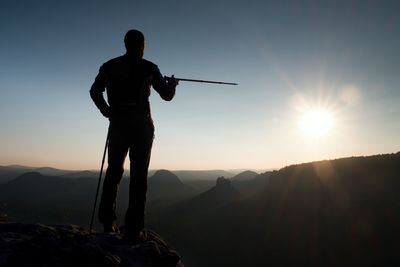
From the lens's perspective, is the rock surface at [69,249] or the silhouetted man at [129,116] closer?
the rock surface at [69,249]

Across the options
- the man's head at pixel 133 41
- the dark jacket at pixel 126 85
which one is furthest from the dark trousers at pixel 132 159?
the man's head at pixel 133 41

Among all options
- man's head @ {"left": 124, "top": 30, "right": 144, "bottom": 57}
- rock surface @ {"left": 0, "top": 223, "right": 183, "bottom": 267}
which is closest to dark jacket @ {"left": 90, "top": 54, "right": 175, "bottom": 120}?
man's head @ {"left": 124, "top": 30, "right": 144, "bottom": 57}

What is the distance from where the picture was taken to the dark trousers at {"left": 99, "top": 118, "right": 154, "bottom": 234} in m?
5.62

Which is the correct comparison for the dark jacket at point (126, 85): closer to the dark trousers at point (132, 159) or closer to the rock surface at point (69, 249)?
the dark trousers at point (132, 159)

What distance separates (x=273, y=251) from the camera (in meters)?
87.8

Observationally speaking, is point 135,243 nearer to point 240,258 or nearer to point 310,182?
point 240,258

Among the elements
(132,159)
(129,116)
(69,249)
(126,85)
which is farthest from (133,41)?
(69,249)

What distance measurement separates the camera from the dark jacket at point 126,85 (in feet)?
18.7

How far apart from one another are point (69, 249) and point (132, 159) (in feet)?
6.46

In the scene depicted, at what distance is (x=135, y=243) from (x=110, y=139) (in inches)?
66.3

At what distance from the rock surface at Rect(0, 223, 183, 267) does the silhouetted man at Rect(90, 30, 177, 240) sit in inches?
25.5

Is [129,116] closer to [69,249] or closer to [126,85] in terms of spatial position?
[126,85]

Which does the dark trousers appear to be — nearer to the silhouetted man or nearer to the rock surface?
the silhouetted man

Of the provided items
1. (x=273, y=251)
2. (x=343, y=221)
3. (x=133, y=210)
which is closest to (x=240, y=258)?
(x=273, y=251)
